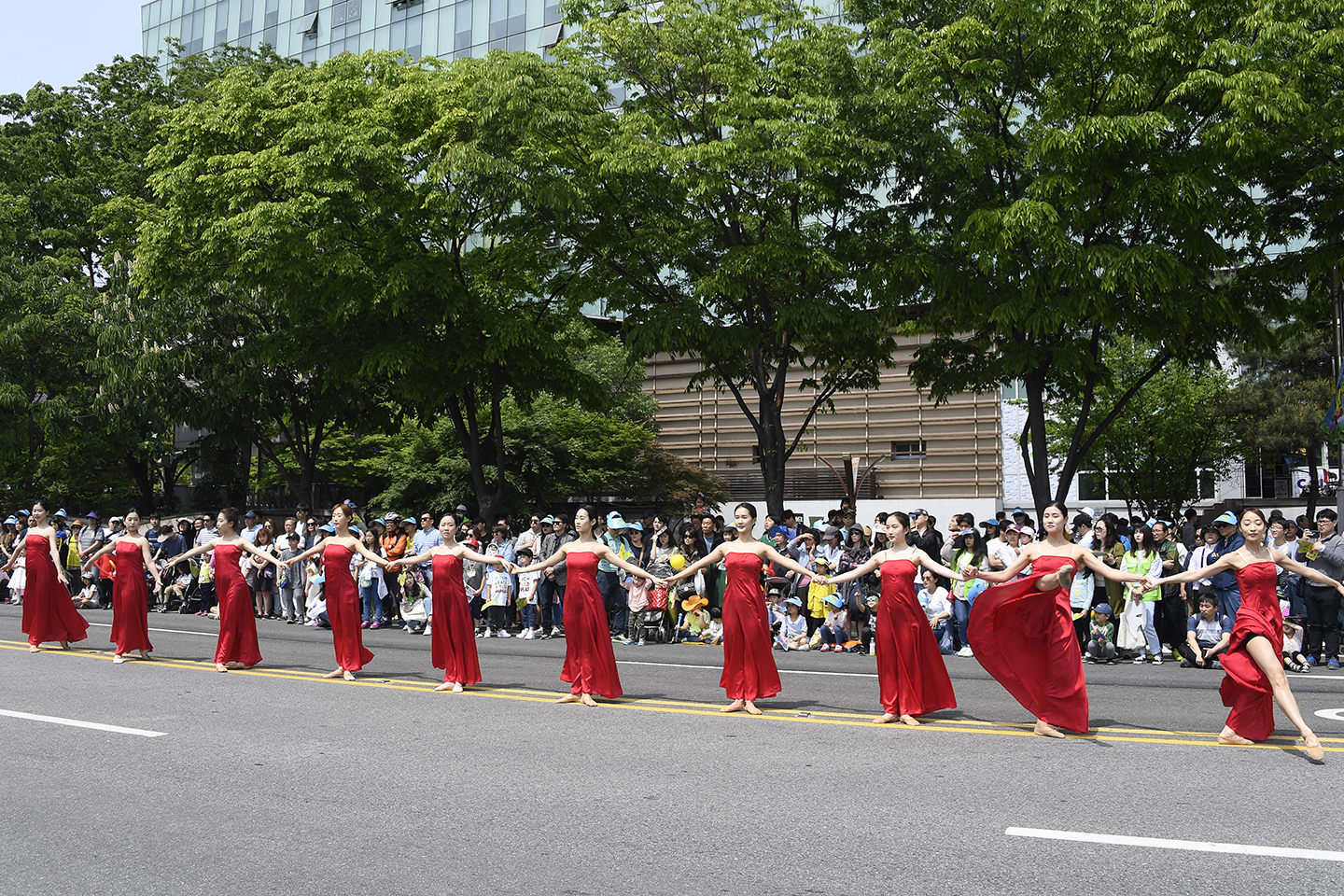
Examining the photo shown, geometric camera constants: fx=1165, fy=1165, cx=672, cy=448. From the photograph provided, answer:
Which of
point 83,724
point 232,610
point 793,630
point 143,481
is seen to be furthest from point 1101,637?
point 143,481

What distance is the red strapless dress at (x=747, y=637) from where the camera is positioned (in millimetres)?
10383

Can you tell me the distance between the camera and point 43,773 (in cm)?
777

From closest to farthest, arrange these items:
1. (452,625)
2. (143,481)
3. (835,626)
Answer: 1. (452,625)
2. (835,626)
3. (143,481)

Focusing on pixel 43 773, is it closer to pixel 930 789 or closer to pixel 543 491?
pixel 930 789

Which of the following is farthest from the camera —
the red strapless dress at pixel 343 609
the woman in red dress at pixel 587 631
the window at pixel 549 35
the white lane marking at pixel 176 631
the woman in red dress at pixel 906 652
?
the window at pixel 549 35

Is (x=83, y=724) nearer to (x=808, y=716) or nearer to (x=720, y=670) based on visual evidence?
(x=808, y=716)

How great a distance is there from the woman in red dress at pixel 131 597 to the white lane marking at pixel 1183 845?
11518 millimetres

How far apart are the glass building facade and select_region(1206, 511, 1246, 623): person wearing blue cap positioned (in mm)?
40840

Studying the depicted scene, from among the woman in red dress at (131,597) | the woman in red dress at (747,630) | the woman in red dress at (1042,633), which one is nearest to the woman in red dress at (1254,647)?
the woman in red dress at (1042,633)

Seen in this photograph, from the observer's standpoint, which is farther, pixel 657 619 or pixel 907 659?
pixel 657 619

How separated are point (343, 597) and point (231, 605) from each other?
1.69m

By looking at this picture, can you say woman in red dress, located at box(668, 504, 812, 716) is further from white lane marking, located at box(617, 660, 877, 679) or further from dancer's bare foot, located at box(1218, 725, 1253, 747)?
dancer's bare foot, located at box(1218, 725, 1253, 747)

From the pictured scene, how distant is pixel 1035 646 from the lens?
9172 millimetres

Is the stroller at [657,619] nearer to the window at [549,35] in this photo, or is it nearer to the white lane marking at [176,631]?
the white lane marking at [176,631]
